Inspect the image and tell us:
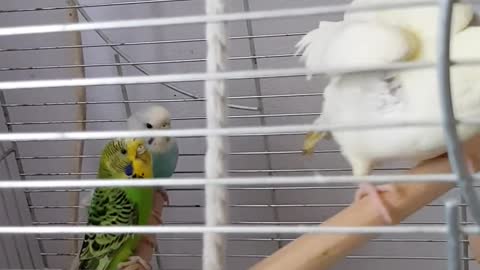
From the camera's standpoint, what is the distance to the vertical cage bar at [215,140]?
42cm

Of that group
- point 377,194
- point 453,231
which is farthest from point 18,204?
point 453,231

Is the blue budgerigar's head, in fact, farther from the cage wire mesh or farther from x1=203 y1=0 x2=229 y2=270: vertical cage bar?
x1=203 y1=0 x2=229 y2=270: vertical cage bar

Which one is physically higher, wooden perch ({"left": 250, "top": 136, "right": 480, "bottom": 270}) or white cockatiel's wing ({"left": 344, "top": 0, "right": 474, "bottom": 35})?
white cockatiel's wing ({"left": 344, "top": 0, "right": 474, "bottom": 35})

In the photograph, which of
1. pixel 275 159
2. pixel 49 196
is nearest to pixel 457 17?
pixel 275 159

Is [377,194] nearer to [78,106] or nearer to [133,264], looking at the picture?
[133,264]

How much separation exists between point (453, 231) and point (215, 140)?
150mm

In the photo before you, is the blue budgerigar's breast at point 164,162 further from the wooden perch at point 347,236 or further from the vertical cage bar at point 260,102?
the wooden perch at point 347,236

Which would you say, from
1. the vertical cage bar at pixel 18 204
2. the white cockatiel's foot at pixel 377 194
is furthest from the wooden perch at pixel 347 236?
the vertical cage bar at pixel 18 204

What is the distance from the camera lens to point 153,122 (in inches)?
35.4


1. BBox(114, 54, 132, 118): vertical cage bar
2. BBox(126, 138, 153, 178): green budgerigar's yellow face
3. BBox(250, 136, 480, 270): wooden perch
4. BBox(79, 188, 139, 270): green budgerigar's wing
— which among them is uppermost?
BBox(114, 54, 132, 118): vertical cage bar

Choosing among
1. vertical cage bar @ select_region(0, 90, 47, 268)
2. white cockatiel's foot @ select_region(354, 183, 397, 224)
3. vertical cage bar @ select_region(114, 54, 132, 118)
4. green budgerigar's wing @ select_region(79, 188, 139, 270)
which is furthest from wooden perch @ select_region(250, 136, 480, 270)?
vertical cage bar @ select_region(0, 90, 47, 268)

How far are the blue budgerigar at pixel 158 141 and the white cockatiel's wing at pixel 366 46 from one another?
317 millimetres

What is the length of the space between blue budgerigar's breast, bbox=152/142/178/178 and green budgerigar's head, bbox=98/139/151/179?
60mm

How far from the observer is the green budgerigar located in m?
0.82
